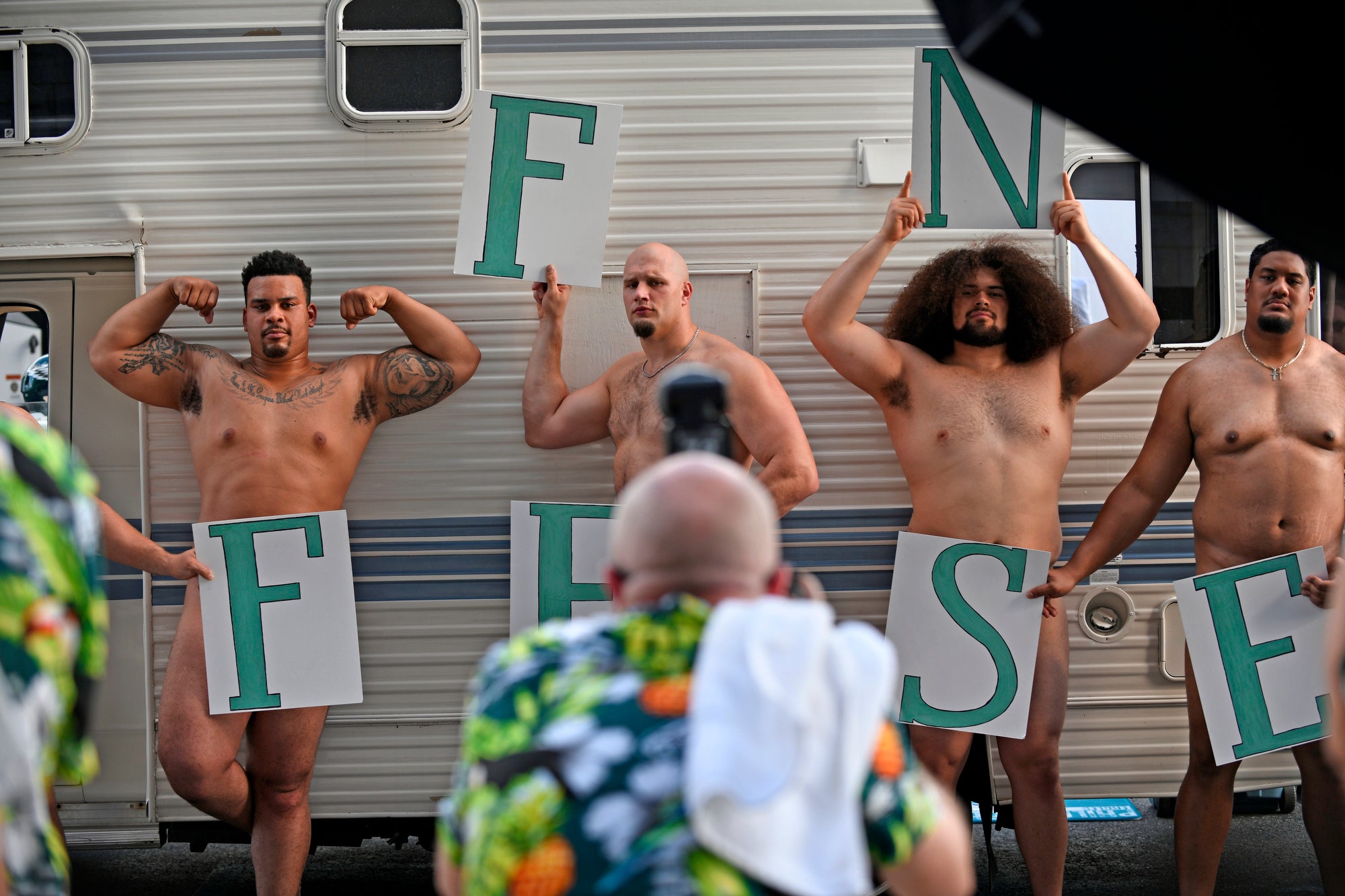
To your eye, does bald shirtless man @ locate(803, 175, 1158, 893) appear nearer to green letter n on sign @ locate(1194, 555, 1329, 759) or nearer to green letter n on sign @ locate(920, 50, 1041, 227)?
green letter n on sign @ locate(920, 50, 1041, 227)

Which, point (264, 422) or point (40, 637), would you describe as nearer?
point (40, 637)

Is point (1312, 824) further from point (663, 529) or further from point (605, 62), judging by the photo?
point (605, 62)

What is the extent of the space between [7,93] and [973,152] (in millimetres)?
3617

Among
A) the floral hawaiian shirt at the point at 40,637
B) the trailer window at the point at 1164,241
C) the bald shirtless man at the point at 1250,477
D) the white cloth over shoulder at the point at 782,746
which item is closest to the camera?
the white cloth over shoulder at the point at 782,746

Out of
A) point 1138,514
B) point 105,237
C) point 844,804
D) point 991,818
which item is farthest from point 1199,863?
point 105,237

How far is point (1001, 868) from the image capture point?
4.88m

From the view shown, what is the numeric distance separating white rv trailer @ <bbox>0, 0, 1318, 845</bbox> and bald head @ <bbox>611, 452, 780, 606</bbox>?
2.52 meters

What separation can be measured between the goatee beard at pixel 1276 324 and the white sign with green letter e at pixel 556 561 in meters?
2.46

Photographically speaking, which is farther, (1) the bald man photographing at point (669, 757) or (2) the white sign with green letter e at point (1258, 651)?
(2) the white sign with green letter e at point (1258, 651)

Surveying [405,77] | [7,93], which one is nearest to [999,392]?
[405,77]

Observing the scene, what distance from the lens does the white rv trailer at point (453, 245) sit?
4.04m

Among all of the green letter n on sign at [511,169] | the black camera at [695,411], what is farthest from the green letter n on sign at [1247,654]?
the green letter n on sign at [511,169]

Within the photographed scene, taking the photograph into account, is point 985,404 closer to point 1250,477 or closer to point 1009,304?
point 1009,304

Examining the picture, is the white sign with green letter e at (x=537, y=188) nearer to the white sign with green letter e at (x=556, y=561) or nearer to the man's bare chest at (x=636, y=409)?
the man's bare chest at (x=636, y=409)
